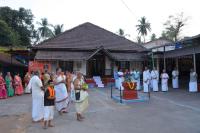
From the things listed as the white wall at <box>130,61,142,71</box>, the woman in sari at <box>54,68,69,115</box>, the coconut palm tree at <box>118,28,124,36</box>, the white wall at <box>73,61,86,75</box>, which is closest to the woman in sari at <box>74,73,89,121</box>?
the woman in sari at <box>54,68,69,115</box>

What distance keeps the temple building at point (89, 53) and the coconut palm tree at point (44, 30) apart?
45242 millimetres

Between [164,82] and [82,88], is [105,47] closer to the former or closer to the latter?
[164,82]

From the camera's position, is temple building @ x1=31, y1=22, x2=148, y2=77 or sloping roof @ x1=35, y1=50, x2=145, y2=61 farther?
temple building @ x1=31, y1=22, x2=148, y2=77

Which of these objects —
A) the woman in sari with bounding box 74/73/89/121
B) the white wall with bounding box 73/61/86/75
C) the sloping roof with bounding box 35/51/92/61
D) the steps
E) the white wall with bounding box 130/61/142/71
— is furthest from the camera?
the white wall with bounding box 130/61/142/71

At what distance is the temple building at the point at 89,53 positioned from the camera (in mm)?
29969

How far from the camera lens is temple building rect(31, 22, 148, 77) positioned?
98.3 ft

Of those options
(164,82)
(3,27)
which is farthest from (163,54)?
(3,27)

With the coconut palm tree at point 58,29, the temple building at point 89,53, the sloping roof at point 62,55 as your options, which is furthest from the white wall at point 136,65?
the coconut palm tree at point 58,29

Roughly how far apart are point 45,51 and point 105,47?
6.30 metres

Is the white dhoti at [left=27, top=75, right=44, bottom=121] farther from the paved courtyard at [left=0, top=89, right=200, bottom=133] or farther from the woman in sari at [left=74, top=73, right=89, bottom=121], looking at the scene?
the woman in sari at [left=74, top=73, right=89, bottom=121]

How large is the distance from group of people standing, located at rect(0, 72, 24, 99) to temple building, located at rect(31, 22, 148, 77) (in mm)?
5735

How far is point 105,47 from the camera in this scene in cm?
3262

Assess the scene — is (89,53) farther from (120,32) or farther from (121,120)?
(120,32)

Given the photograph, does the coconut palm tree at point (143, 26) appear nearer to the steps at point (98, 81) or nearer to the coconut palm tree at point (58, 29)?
the coconut palm tree at point (58, 29)
